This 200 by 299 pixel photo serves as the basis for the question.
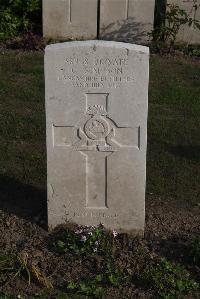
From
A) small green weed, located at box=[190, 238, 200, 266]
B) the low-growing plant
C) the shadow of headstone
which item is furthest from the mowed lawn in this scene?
the low-growing plant

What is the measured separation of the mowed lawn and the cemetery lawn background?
0.4 inches

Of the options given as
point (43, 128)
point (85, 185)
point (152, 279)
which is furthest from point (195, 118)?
point (152, 279)

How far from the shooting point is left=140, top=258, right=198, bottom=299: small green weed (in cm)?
487

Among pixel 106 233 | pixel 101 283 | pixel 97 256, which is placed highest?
pixel 106 233

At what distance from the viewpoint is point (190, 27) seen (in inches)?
410

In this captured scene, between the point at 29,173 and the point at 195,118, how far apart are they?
2.35m

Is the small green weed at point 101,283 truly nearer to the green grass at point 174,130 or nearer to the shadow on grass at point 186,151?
the green grass at point 174,130

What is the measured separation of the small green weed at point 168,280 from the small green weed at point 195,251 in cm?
14

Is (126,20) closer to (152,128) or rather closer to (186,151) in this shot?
(152,128)

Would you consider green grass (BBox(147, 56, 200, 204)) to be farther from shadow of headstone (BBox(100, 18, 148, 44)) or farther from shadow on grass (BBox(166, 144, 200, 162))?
shadow of headstone (BBox(100, 18, 148, 44))

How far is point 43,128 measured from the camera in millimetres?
7668

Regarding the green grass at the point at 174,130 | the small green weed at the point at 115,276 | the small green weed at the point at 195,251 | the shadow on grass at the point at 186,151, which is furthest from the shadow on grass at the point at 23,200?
the shadow on grass at the point at 186,151

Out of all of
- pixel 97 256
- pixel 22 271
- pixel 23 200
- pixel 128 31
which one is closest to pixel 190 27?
pixel 128 31

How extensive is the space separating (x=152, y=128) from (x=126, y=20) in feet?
10.4
